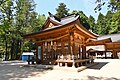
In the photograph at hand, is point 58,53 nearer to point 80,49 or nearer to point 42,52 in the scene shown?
point 42,52

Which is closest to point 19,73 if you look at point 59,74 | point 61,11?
point 59,74

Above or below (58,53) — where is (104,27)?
above

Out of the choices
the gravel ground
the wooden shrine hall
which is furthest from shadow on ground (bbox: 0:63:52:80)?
the wooden shrine hall

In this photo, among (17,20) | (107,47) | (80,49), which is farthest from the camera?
(17,20)

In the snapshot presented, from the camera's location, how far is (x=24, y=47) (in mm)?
36812

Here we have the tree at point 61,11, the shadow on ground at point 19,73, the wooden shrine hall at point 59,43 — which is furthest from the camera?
the tree at point 61,11

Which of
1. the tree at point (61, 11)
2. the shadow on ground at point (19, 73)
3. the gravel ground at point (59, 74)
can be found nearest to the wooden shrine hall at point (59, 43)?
the gravel ground at point (59, 74)

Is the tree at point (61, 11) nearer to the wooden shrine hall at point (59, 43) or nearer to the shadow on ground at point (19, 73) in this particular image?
the wooden shrine hall at point (59, 43)

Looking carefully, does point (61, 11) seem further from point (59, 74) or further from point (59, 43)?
point (59, 74)

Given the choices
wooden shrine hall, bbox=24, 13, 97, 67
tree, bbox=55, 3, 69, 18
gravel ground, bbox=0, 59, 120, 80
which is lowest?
gravel ground, bbox=0, 59, 120, 80

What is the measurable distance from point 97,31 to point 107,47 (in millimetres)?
22418

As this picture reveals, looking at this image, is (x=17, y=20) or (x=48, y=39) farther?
(x=17, y=20)

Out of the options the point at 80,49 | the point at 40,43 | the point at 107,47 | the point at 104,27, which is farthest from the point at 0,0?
the point at 104,27

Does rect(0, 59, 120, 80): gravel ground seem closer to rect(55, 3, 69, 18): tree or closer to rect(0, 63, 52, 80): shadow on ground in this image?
rect(0, 63, 52, 80): shadow on ground
